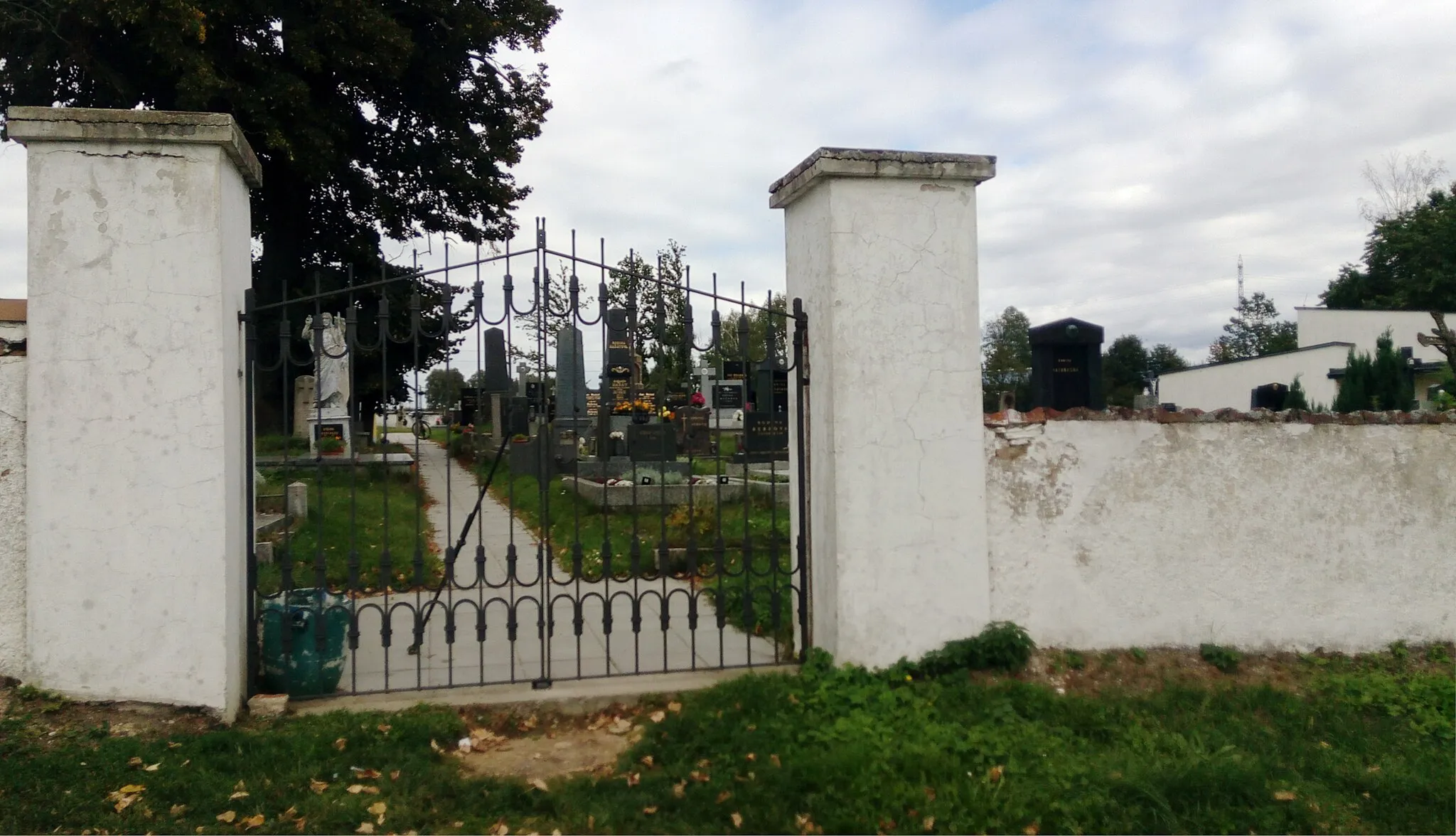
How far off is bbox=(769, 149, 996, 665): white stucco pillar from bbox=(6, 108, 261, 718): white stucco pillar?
2986 millimetres

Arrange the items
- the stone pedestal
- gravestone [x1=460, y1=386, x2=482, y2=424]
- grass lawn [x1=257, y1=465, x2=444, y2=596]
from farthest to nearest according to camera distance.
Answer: the stone pedestal < gravestone [x1=460, y1=386, x2=482, y2=424] < grass lawn [x1=257, y1=465, x2=444, y2=596]

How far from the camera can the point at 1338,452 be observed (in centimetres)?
598

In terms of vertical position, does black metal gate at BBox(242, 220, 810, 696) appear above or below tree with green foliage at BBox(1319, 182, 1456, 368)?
below

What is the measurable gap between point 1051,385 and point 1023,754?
167 inches

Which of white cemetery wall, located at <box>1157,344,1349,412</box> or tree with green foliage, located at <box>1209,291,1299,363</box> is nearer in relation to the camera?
white cemetery wall, located at <box>1157,344,1349,412</box>

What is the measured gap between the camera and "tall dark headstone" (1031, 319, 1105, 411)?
7926 mm

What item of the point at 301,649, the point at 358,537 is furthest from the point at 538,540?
the point at 358,537

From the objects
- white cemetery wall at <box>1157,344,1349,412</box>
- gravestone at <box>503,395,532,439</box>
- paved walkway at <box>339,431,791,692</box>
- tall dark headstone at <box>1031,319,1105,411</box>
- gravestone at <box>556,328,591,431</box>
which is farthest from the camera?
white cemetery wall at <box>1157,344,1349,412</box>

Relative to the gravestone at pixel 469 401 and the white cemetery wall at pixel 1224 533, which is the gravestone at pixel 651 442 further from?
the white cemetery wall at pixel 1224 533

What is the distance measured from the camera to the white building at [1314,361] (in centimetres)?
2936

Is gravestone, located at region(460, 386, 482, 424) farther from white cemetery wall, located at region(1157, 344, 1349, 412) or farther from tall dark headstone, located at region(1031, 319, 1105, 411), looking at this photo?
white cemetery wall, located at region(1157, 344, 1349, 412)

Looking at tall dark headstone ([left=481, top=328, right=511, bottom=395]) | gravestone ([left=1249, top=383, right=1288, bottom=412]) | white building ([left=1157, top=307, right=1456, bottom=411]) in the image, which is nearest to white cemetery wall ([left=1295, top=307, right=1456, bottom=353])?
white building ([left=1157, top=307, right=1456, bottom=411])

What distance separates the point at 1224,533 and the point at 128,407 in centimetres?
591

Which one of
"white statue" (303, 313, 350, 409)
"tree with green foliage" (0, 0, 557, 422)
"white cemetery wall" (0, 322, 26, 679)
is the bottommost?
"white cemetery wall" (0, 322, 26, 679)
